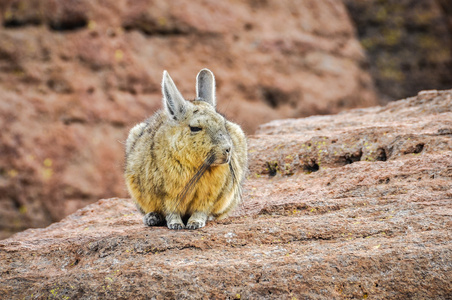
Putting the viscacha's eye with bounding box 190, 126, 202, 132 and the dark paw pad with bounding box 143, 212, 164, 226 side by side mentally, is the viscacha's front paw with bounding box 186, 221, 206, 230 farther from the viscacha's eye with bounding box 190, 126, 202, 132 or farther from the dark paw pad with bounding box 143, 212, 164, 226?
the viscacha's eye with bounding box 190, 126, 202, 132

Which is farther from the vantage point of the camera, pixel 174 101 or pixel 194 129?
pixel 174 101

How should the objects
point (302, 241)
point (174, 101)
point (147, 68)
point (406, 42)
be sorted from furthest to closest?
1. point (406, 42)
2. point (147, 68)
3. point (174, 101)
4. point (302, 241)

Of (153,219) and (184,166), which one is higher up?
(184,166)

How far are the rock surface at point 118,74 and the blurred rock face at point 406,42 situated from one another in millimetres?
498

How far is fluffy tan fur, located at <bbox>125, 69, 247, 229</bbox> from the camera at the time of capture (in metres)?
5.30

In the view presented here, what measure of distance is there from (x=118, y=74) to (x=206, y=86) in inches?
308

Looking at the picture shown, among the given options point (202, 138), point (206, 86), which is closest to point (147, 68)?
point (206, 86)

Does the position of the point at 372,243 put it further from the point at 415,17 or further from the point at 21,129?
the point at 415,17

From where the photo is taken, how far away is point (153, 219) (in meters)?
5.68

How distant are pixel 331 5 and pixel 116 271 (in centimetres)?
1362

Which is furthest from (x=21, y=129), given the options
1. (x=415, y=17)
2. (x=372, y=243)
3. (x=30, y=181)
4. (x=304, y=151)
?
(x=415, y=17)

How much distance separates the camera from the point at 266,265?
4344mm

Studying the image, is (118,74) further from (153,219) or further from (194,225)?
(194,225)

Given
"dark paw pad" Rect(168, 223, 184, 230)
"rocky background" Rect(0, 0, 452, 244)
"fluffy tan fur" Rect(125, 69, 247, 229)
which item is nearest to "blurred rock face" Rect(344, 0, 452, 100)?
"rocky background" Rect(0, 0, 452, 244)
